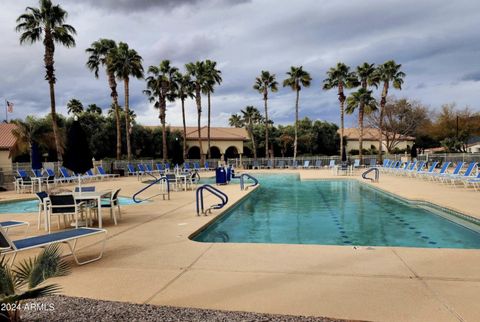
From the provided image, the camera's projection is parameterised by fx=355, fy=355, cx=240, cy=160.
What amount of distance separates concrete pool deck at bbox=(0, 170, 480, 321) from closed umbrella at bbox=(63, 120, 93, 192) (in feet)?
7.54

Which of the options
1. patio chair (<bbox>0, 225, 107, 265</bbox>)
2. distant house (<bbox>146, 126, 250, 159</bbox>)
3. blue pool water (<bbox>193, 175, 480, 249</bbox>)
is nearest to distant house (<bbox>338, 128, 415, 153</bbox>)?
distant house (<bbox>146, 126, 250, 159</bbox>)

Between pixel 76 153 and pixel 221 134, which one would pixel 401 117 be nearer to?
pixel 221 134

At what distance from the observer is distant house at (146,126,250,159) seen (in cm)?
4362

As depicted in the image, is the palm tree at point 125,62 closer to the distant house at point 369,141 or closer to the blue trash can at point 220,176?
the blue trash can at point 220,176

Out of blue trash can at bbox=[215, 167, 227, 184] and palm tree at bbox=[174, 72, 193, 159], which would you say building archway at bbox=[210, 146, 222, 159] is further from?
blue trash can at bbox=[215, 167, 227, 184]

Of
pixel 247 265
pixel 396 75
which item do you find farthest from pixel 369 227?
pixel 396 75

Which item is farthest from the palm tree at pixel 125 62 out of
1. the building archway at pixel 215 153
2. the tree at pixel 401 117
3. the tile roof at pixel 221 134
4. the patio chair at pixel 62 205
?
the tree at pixel 401 117

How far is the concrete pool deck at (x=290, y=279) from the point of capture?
3.17 meters

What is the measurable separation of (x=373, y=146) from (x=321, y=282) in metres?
55.0

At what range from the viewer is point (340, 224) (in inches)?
337

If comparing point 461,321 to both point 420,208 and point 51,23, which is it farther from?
point 51,23

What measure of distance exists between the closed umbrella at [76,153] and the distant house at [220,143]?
34.2m

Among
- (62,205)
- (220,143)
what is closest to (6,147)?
(220,143)

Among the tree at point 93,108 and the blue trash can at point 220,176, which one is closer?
the blue trash can at point 220,176
